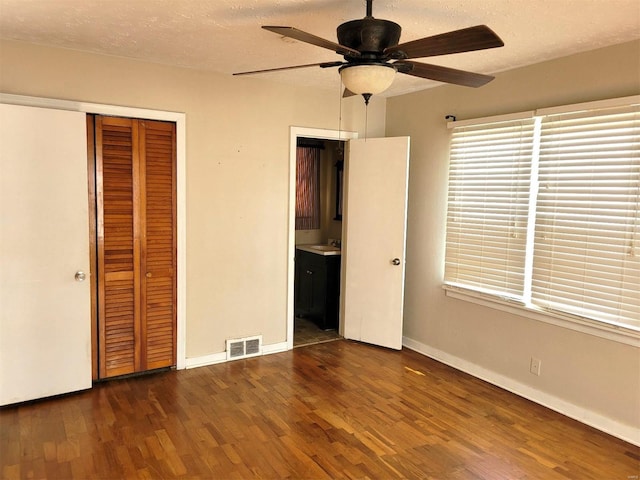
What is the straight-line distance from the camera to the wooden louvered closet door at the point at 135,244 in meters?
3.48

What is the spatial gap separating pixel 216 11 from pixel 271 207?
2.00 m

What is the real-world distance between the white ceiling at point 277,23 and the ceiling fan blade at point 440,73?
0.36 metres

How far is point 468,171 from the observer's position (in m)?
3.94

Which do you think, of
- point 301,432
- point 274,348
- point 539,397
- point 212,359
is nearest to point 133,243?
point 212,359

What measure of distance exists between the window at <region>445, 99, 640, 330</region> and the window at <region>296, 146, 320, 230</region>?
2.11m

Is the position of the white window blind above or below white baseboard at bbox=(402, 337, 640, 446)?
above

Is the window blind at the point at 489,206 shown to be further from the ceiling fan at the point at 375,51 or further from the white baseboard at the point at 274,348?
the white baseboard at the point at 274,348

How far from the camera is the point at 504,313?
12.1 feet

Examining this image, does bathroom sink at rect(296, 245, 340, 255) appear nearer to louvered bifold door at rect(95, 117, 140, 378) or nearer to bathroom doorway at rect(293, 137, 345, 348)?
bathroom doorway at rect(293, 137, 345, 348)

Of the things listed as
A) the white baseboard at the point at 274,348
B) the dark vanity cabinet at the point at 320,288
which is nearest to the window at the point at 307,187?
the dark vanity cabinet at the point at 320,288

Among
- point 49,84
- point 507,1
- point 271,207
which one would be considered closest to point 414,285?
point 271,207

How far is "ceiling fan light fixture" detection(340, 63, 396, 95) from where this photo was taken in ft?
6.91

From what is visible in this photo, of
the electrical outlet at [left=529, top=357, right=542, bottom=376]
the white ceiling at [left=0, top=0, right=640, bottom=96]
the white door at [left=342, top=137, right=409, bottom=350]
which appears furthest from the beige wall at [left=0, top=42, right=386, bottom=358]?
the electrical outlet at [left=529, top=357, right=542, bottom=376]

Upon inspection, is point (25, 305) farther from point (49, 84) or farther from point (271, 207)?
point (271, 207)
